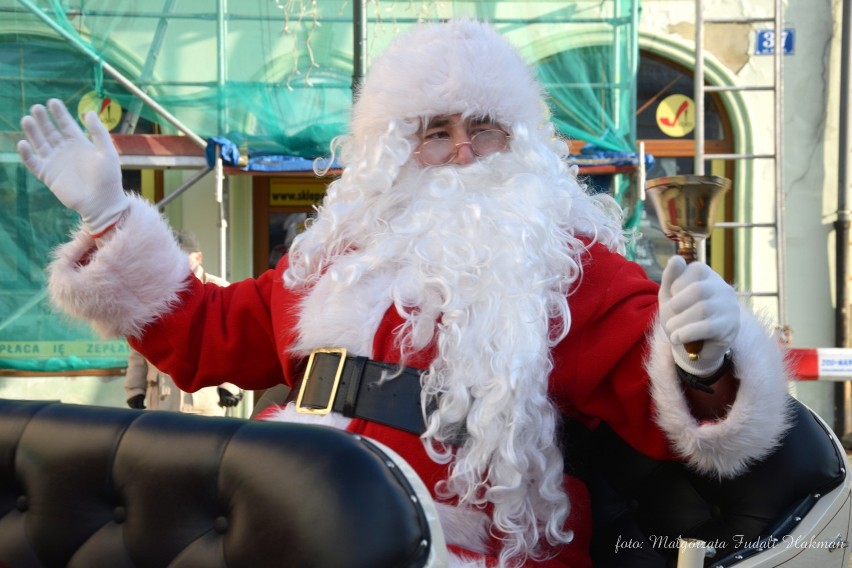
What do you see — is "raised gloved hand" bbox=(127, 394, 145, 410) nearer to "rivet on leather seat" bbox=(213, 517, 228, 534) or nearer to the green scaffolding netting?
the green scaffolding netting

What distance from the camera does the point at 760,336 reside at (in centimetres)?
181

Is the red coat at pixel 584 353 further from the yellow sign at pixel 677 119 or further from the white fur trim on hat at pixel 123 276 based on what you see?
the yellow sign at pixel 677 119

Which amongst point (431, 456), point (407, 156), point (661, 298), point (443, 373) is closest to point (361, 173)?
point (407, 156)

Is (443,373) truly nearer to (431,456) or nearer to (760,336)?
(431,456)

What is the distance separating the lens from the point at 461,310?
1941 millimetres

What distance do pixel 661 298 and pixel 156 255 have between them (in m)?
1.27

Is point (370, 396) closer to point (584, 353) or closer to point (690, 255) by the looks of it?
point (584, 353)

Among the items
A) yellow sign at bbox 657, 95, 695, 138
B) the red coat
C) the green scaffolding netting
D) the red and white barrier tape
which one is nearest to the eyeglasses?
the red coat

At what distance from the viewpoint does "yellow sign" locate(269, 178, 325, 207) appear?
263 inches

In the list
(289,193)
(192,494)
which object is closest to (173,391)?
(289,193)

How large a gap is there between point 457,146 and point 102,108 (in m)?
4.13

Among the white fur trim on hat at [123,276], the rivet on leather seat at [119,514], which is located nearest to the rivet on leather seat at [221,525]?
the rivet on leather seat at [119,514]

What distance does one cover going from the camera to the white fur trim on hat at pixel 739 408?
1.76 meters

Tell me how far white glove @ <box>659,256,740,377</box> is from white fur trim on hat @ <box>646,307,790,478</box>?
152 mm
